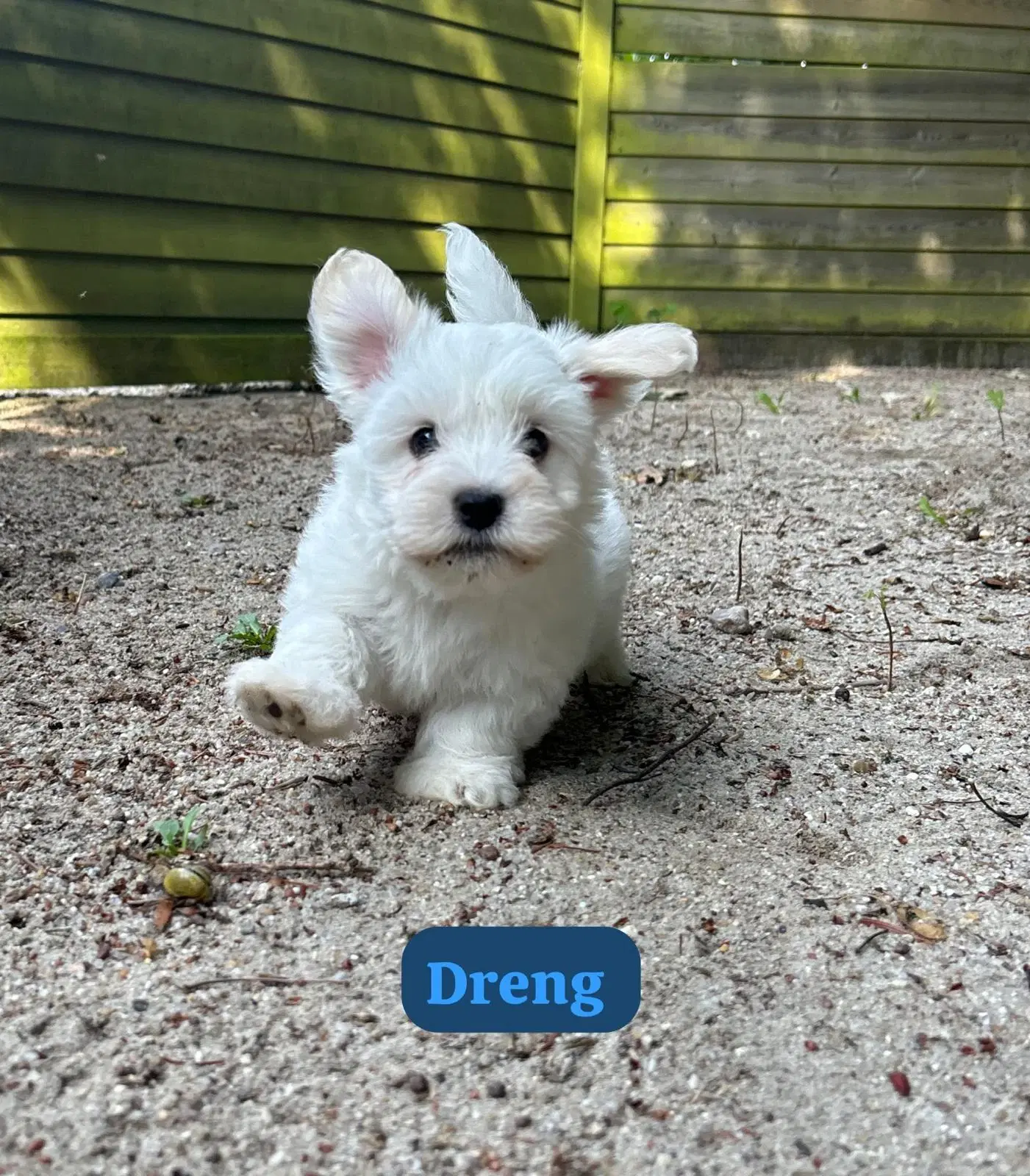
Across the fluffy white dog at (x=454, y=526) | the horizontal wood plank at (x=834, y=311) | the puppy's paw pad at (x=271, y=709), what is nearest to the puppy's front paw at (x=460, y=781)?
the fluffy white dog at (x=454, y=526)

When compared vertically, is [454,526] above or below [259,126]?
below

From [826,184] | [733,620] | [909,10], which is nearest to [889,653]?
[733,620]

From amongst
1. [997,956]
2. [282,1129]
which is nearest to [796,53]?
[997,956]

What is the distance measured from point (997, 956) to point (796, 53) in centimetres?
791

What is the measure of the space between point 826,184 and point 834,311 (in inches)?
37.5

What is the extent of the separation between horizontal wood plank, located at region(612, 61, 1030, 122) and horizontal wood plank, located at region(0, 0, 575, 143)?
772 mm

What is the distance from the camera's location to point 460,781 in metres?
2.38

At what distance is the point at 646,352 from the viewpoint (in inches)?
94.0

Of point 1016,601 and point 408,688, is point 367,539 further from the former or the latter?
point 1016,601

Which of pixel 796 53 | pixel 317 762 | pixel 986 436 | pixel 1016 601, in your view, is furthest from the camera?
pixel 796 53

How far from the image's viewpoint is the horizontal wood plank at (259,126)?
5816 mm

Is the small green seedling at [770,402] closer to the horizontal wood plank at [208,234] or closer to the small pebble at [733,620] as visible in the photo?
the horizontal wood plank at [208,234]

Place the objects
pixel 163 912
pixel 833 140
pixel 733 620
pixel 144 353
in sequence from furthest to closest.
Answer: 1. pixel 833 140
2. pixel 144 353
3. pixel 733 620
4. pixel 163 912

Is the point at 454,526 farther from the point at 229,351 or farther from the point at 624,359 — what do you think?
the point at 229,351
